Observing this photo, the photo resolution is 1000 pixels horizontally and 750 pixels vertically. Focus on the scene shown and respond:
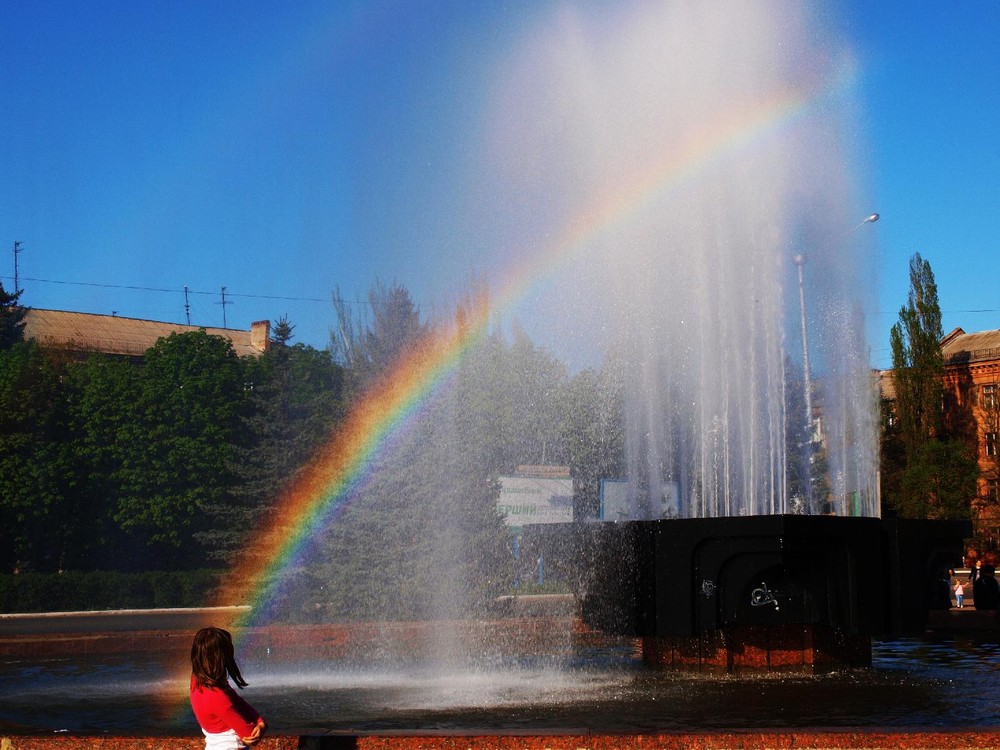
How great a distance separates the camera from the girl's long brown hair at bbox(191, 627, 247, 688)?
5.50 meters

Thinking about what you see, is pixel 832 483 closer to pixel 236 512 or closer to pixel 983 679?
pixel 983 679

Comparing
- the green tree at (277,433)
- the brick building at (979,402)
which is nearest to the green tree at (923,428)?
the brick building at (979,402)

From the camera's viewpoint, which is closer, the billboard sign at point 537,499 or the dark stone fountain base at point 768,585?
the dark stone fountain base at point 768,585

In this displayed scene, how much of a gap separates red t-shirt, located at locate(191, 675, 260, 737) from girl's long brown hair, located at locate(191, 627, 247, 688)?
37 mm

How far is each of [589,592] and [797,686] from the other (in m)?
2.65

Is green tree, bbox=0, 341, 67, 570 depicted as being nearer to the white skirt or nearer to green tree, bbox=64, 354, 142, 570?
green tree, bbox=64, 354, 142, 570

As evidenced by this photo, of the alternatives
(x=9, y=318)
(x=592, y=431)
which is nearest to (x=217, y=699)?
(x=592, y=431)

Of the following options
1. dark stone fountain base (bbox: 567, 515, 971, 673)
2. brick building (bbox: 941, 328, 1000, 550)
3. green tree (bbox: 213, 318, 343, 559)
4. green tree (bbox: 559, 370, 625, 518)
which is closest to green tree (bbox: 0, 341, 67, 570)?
green tree (bbox: 213, 318, 343, 559)

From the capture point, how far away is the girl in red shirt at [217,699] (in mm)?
5508

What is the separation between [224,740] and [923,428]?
193 ft

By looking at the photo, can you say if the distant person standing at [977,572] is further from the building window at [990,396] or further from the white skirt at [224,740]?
the building window at [990,396]

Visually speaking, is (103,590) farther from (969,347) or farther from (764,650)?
(969,347)

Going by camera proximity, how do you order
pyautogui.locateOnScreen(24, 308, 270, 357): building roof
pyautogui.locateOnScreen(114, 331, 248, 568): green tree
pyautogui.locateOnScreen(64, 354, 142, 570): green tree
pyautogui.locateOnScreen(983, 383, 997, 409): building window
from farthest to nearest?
pyautogui.locateOnScreen(24, 308, 270, 357): building roof, pyautogui.locateOnScreen(983, 383, 997, 409): building window, pyautogui.locateOnScreen(64, 354, 142, 570): green tree, pyautogui.locateOnScreen(114, 331, 248, 568): green tree

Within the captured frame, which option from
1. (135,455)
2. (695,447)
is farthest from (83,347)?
(695,447)
